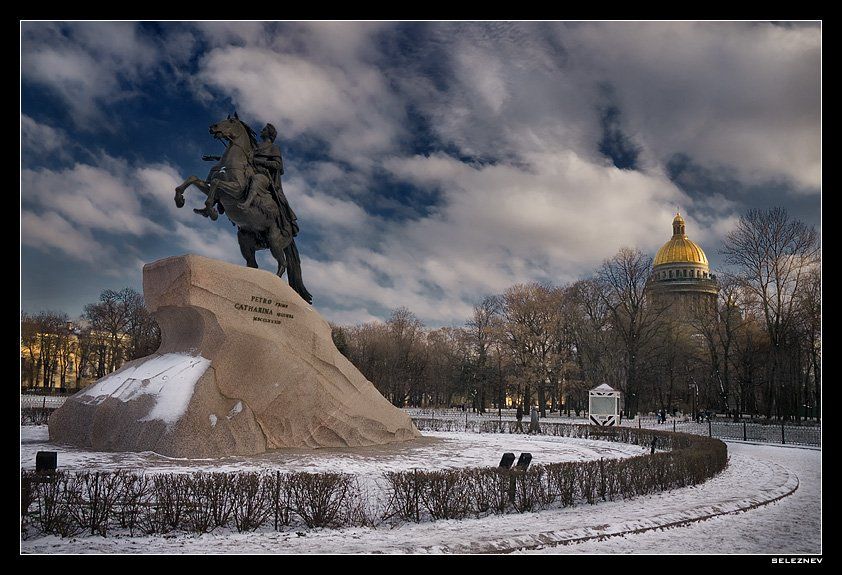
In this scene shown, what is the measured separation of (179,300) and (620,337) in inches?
1773

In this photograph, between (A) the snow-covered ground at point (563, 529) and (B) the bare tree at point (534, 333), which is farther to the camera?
(B) the bare tree at point (534, 333)

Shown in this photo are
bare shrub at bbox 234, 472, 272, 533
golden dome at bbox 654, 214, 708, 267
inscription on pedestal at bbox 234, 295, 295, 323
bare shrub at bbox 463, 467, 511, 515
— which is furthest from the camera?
golden dome at bbox 654, 214, 708, 267

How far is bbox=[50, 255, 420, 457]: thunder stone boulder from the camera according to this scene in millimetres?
12719

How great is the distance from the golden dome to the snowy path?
81219 millimetres

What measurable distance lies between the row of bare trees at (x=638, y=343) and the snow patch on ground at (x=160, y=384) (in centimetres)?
2967

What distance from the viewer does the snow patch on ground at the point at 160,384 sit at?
1263 cm

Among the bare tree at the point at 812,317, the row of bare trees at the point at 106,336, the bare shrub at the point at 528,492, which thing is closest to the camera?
the bare shrub at the point at 528,492

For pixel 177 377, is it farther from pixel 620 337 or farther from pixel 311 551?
pixel 620 337

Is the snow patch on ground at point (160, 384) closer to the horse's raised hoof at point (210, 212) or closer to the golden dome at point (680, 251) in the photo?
the horse's raised hoof at point (210, 212)

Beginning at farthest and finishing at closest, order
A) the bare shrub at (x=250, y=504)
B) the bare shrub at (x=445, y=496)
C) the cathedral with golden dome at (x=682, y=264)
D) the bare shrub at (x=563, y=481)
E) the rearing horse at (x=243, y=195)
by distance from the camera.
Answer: the cathedral with golden dome at (x=682, y=264), the rearing horse at (x=243, y=195), the bare shrub at (x=563, y=481), the bare shrub at (x=445, y=496), the bare shrub at (x=250, y=504)

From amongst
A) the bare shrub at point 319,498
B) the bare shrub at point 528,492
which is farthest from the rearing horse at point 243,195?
the bare shrub at point 528,492

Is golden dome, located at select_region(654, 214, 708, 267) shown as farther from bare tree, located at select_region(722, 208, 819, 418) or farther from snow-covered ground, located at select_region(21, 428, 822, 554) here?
snow-covered ground, located at select_region(21, 428, 822, 554)

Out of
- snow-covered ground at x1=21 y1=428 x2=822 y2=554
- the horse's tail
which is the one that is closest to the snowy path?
snow-covered ground at x1=21 y1=428 x2=822 y2=554

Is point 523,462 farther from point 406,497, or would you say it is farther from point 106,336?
point 106,336
